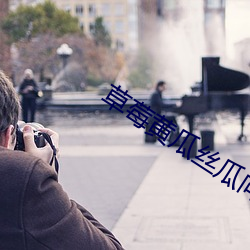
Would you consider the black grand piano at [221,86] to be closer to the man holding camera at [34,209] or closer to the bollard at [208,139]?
the bollard at [208,139]

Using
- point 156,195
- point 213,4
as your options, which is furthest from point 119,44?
point 156,195

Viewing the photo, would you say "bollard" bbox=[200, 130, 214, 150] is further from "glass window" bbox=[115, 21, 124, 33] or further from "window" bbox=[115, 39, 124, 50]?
"glass window" bbox=[115, 21, 124, 33]

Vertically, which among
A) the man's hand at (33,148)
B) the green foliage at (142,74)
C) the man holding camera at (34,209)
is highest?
the man's hand at (33,148)

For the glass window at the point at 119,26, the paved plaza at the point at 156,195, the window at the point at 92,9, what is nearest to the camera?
the paved plaza at the point at 156,195

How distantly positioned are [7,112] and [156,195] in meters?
6.81


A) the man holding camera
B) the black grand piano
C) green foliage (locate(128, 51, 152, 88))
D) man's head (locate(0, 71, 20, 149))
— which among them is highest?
man's head (locate(0, 71, 20, 149))

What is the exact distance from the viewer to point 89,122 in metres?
22.9

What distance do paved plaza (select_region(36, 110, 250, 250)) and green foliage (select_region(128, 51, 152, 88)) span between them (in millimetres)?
59637

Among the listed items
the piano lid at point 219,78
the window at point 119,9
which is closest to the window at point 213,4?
the window at point 119,9

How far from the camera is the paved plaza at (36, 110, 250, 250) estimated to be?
20.9 ft

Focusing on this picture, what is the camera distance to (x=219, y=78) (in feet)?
49.7

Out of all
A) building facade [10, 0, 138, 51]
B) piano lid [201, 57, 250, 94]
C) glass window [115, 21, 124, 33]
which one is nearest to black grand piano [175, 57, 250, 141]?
piano lid [201, 57, 250, 94]

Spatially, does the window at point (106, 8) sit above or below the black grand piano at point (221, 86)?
above

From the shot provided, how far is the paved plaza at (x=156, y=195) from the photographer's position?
250 inches
